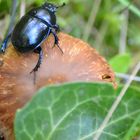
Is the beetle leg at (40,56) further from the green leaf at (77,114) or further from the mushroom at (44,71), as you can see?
the green leaf at (77,114)

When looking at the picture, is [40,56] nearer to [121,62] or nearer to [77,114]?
[77,114]

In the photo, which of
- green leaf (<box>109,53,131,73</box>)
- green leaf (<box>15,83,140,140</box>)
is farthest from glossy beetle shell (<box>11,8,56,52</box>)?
green leaf (<box>109,53,131,73</box>)

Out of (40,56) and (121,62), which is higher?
(40,56)

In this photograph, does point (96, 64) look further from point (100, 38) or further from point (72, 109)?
point (100, 38)

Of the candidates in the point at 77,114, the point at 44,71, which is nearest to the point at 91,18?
the point at 44,71

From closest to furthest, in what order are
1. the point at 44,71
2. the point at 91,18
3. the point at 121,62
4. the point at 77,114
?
the point at 77,114, the point at 44,71, the point at 121,62, the point at 91,18

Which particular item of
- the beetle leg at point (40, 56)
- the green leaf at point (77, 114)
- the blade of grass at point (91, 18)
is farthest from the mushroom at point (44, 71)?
the blade of grass at point (91, 18)

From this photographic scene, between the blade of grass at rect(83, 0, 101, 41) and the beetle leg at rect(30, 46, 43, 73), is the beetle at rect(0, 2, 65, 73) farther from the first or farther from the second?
the blade of grass at rect(83, 0, 101, 41)

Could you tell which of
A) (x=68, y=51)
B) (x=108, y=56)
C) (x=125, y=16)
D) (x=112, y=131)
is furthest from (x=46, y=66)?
(x=125, y=16)
